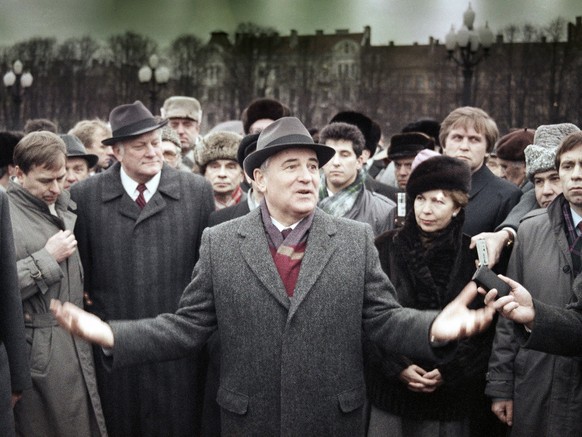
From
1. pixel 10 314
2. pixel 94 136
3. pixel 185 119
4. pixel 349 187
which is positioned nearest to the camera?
pixel 10 314

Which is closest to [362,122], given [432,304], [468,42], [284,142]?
[432,304]

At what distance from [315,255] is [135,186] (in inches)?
83.8

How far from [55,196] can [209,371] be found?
1.60 metres

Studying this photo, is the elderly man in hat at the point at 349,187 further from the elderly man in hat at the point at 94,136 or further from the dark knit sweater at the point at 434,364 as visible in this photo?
the elderly man in hat at the point at 94,136

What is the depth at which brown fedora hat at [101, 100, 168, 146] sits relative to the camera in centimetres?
509

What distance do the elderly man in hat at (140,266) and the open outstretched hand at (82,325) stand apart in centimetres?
168

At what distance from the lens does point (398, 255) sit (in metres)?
4.27

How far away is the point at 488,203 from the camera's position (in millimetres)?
5031

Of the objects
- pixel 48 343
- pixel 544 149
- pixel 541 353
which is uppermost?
pixel 544 149

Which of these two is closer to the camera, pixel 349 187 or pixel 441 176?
pixel 441 176

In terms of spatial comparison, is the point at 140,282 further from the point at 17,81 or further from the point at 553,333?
the point at 17,81

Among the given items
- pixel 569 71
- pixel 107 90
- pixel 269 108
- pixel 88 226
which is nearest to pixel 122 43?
pixel 107 90

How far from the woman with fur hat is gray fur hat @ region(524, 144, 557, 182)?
0.65 meters

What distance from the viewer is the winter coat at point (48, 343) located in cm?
450
